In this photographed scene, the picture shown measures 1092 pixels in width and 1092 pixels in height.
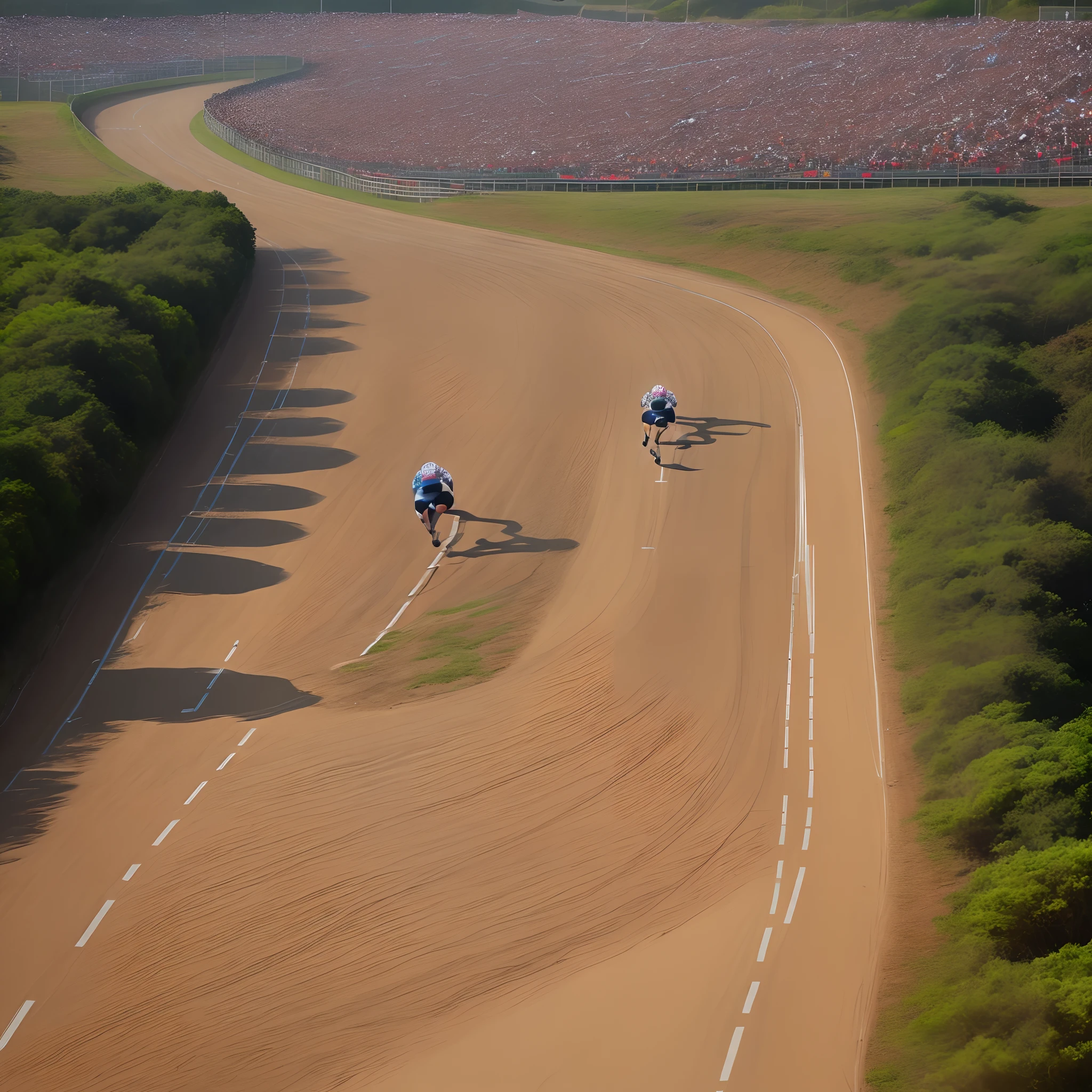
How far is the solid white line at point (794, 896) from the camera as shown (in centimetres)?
1405

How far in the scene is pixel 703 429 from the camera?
30.5m

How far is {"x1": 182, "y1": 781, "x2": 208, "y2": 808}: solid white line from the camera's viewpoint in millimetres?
15906

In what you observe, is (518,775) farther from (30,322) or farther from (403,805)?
(30,322)

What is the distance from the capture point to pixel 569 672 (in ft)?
63.7

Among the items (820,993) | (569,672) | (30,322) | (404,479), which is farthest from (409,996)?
(30,322)

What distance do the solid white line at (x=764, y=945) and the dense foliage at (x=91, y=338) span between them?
13.2 m

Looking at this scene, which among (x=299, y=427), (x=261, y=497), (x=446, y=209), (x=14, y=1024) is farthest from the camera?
(x=446, y=209)

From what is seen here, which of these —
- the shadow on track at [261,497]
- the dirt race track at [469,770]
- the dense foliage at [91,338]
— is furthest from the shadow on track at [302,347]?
the shadow on track at [261,497]

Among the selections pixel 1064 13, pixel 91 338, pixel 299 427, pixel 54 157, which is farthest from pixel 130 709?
pixel 1064 13

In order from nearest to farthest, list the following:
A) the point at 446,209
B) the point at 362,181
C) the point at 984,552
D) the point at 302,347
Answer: the point at 984,552
the point at 302,347
the point at 446,209
the point at 362,181

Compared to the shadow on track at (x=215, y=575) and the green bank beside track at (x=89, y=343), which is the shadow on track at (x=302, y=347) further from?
the shadow on track at (x=215, y=575)

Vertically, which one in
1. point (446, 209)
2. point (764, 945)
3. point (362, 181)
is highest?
point (362, 181)

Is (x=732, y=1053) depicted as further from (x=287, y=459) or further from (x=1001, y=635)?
(x=287, y=459)

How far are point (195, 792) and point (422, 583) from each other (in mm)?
8322
